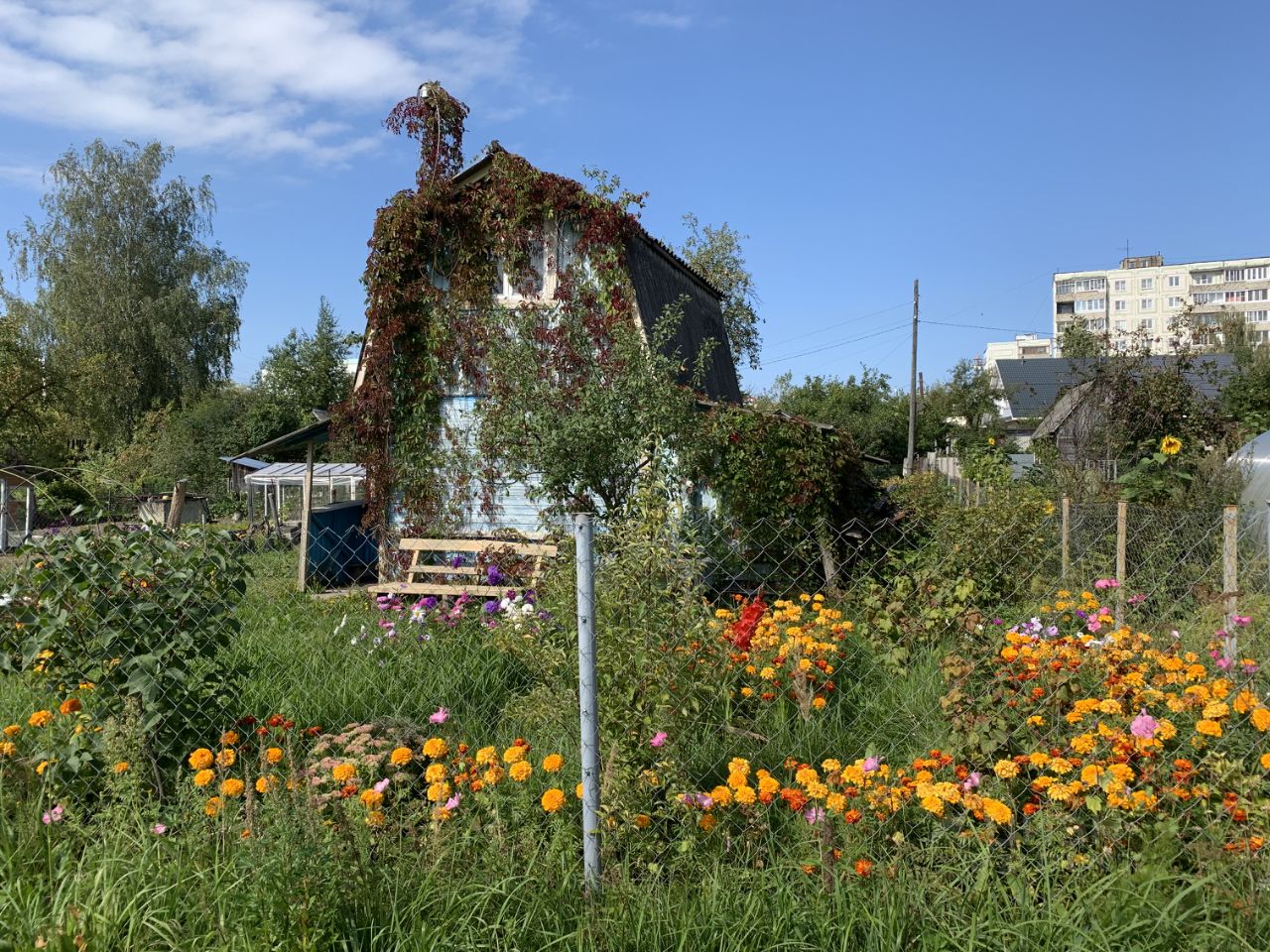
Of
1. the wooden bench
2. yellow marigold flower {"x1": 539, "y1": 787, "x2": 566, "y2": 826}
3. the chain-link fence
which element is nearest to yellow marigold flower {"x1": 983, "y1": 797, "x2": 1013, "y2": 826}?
the chain-link fence

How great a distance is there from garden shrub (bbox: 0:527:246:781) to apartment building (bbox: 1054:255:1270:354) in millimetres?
104747

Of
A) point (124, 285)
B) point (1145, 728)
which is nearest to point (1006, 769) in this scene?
point (1145, 728)

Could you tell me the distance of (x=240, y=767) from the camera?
3.79m

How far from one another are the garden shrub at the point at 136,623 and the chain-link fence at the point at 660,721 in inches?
0.5

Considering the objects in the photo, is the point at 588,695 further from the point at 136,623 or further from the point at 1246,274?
the point at 1246,274

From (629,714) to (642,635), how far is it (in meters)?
0.28

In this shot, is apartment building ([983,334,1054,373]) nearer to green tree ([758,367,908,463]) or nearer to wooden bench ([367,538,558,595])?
green tree ([758,367,908,463])

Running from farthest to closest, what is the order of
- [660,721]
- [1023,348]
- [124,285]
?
[1023,348] < [124,285] < [660,721]

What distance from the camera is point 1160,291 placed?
328ft

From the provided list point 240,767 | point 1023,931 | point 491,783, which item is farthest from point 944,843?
point 240,767

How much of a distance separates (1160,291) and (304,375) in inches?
3865

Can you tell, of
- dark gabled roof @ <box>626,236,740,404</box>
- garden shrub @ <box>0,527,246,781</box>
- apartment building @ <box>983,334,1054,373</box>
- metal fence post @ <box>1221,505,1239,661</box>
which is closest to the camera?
garden shrub @ <box>0,527,246,781</box>

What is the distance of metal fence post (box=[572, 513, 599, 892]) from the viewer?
2762 mm

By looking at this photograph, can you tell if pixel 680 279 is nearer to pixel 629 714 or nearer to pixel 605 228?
pixel 605 228
